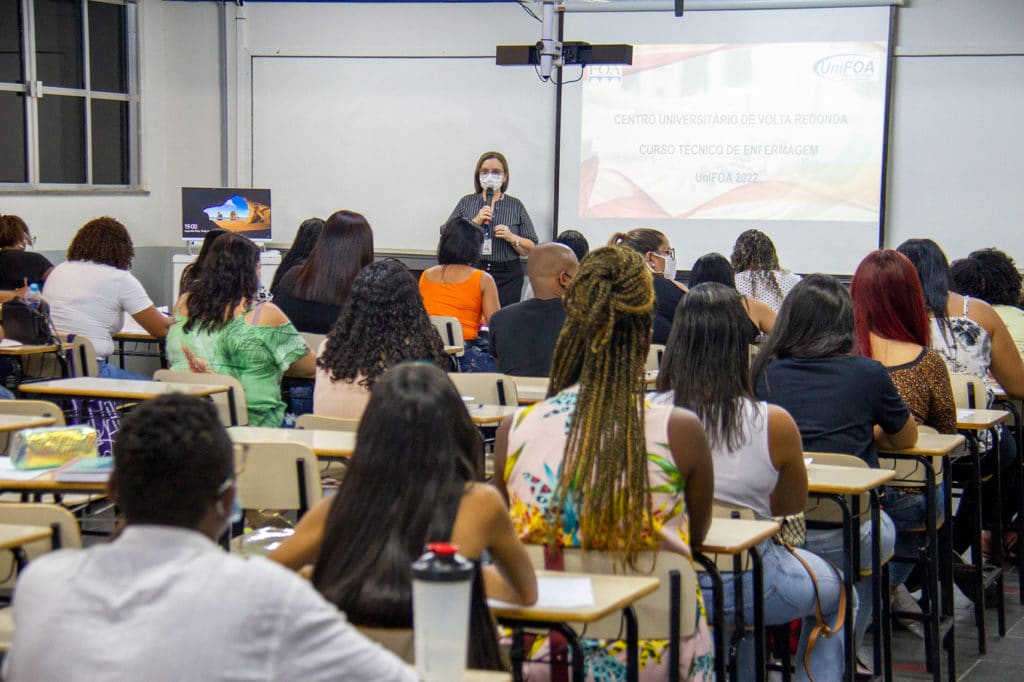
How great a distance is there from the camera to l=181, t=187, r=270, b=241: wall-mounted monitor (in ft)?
31.1

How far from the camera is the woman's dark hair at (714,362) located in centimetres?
316

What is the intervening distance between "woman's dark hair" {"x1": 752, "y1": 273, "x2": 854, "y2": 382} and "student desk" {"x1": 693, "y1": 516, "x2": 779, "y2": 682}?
0.84 metres

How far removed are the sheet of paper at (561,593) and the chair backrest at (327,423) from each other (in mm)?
1720

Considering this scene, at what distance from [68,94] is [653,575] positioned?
27.2 feet

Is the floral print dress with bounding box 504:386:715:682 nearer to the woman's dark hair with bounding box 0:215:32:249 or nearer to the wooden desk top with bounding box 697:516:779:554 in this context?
the wooden desk top with bounding box 697:516:779:554

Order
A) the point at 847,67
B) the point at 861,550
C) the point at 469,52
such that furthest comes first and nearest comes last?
1. the point at 469,52
2. the point at 847,67
3. the point at 861,550

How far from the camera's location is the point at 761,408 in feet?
10.3

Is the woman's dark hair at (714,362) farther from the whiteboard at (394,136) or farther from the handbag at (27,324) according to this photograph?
the whiteboard at (394,136)

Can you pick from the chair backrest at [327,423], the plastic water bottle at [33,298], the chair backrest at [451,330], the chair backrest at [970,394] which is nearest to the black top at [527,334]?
the chair backrest at [451,330]

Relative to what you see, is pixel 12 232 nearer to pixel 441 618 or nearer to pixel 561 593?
pixel 561 593

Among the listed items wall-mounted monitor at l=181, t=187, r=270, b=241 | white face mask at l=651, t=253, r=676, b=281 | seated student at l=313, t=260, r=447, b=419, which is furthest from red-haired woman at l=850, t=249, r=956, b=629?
wall-mounted monitor at l=181, t=187, r=270, b=241

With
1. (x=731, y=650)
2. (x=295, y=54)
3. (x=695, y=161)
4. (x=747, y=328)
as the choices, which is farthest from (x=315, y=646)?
(x=295, y=54)

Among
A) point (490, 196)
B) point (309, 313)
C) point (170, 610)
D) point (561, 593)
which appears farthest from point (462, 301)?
point (170, 610)

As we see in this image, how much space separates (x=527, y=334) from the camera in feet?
17.1
